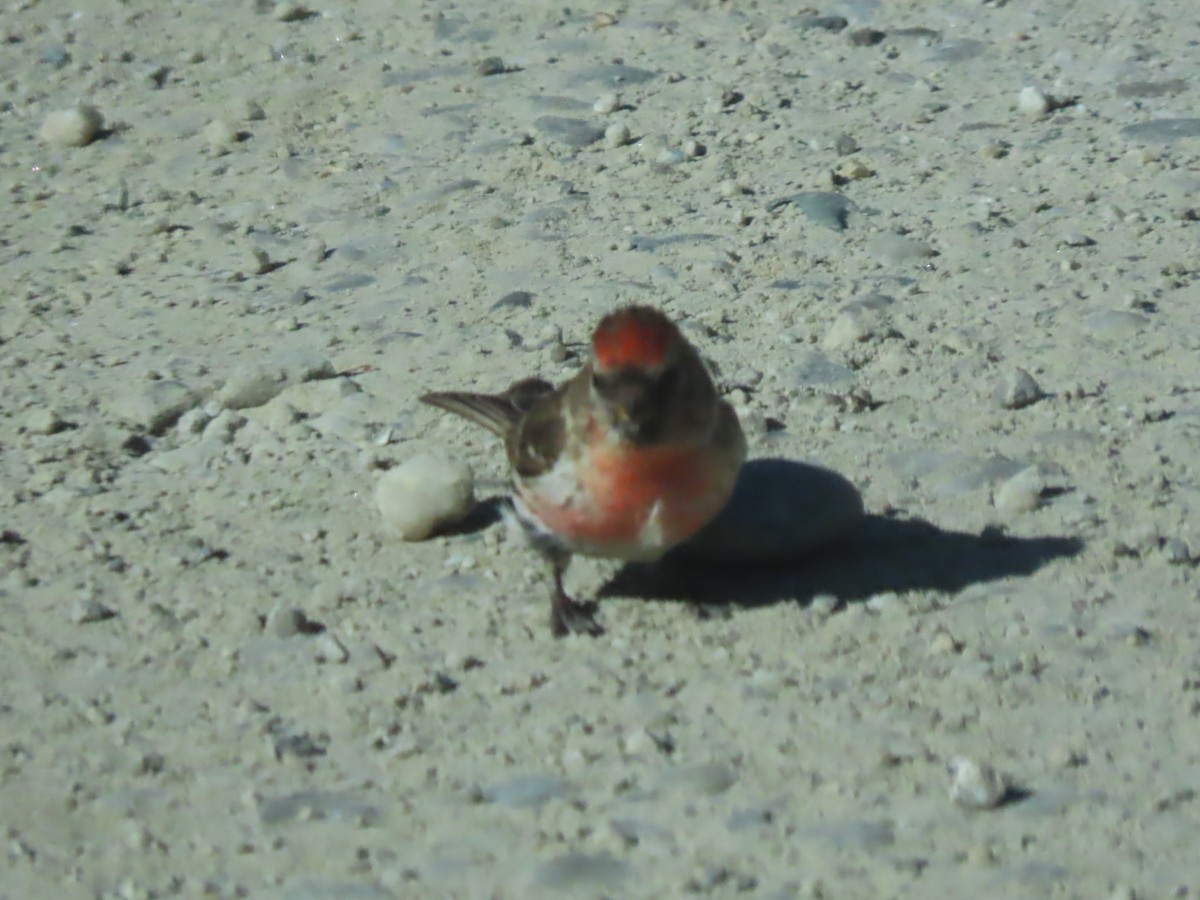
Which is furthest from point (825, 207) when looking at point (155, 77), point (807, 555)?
point (155, 77)

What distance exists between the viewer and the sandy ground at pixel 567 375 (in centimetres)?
406

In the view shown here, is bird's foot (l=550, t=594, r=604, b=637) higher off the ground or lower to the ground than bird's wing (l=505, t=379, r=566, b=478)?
lower

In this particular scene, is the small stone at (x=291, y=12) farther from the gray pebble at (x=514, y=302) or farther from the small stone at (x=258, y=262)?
the gray pebble at (x=514, y=302)

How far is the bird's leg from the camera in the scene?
491 cm

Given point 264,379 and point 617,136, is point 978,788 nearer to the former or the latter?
point 264,379

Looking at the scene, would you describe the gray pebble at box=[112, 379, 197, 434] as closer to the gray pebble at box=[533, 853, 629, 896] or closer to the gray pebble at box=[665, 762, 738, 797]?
the gray pebble at box=[665, 762, 738, 797]

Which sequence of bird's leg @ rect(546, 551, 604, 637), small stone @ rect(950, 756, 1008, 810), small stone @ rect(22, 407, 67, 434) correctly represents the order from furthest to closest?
small stone @ rect(22, 407, 67, 434), bird's leg @ rect(546, 551, 604, 637), small stone @ rect(950, 756, 1008, 810)

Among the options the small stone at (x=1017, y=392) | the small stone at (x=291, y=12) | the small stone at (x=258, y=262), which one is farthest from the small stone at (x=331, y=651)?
the small stone at (x=291, y=12)

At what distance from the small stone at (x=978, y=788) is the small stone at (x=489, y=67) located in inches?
239

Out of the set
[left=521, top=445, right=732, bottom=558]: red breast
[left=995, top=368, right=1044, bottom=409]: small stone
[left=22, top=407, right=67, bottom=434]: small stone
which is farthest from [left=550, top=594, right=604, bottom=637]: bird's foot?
[left=22, top=407, right=67, bottom=434]: small stone

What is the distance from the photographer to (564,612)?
16.2ft

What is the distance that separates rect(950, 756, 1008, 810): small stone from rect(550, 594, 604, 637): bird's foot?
3.99 ft

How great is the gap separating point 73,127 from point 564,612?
512cm

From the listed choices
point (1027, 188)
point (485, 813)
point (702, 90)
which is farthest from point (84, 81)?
point (485, 813)
